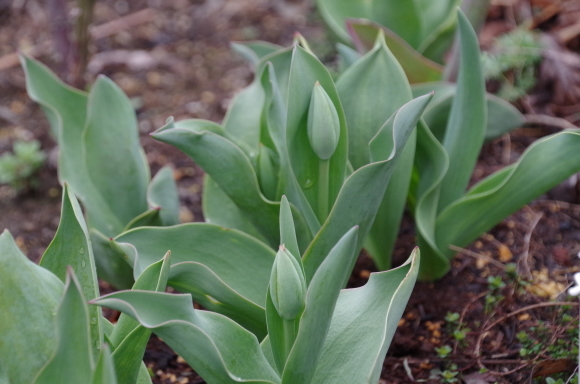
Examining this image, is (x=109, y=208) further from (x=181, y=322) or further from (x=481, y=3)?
(x=481, y=3)

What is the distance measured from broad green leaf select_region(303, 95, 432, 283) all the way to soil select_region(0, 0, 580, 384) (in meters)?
0.37

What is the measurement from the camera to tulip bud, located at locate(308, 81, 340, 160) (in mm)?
1038

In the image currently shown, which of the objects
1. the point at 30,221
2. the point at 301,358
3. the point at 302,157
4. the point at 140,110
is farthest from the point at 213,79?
the point at 301,358

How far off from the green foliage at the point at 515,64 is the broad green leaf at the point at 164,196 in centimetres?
126

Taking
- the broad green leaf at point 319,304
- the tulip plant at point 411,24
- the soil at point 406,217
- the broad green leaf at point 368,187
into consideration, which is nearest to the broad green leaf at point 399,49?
the tulip plant at point 411,24

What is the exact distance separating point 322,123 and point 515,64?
1.40m

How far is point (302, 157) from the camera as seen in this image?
3.85 feet

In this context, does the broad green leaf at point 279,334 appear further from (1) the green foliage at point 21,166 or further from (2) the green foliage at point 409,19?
(1) the green foliage at point 21,166

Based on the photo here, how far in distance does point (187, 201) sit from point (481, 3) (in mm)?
1041

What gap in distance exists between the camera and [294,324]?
95cm

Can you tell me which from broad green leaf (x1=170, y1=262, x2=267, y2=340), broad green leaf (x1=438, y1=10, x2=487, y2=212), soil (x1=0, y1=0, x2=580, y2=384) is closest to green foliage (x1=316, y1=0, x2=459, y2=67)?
soil (x1=0, y1=0, x2=580, y2=384)

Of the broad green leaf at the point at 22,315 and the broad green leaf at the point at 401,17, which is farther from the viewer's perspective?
the broad green leaf at the point at 401,17

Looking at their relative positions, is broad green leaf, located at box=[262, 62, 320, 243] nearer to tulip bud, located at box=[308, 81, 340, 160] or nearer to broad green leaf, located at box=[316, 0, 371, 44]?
tulip bud, located at box=[308, 81, 340, 160]

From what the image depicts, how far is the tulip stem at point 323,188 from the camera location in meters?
1.16
